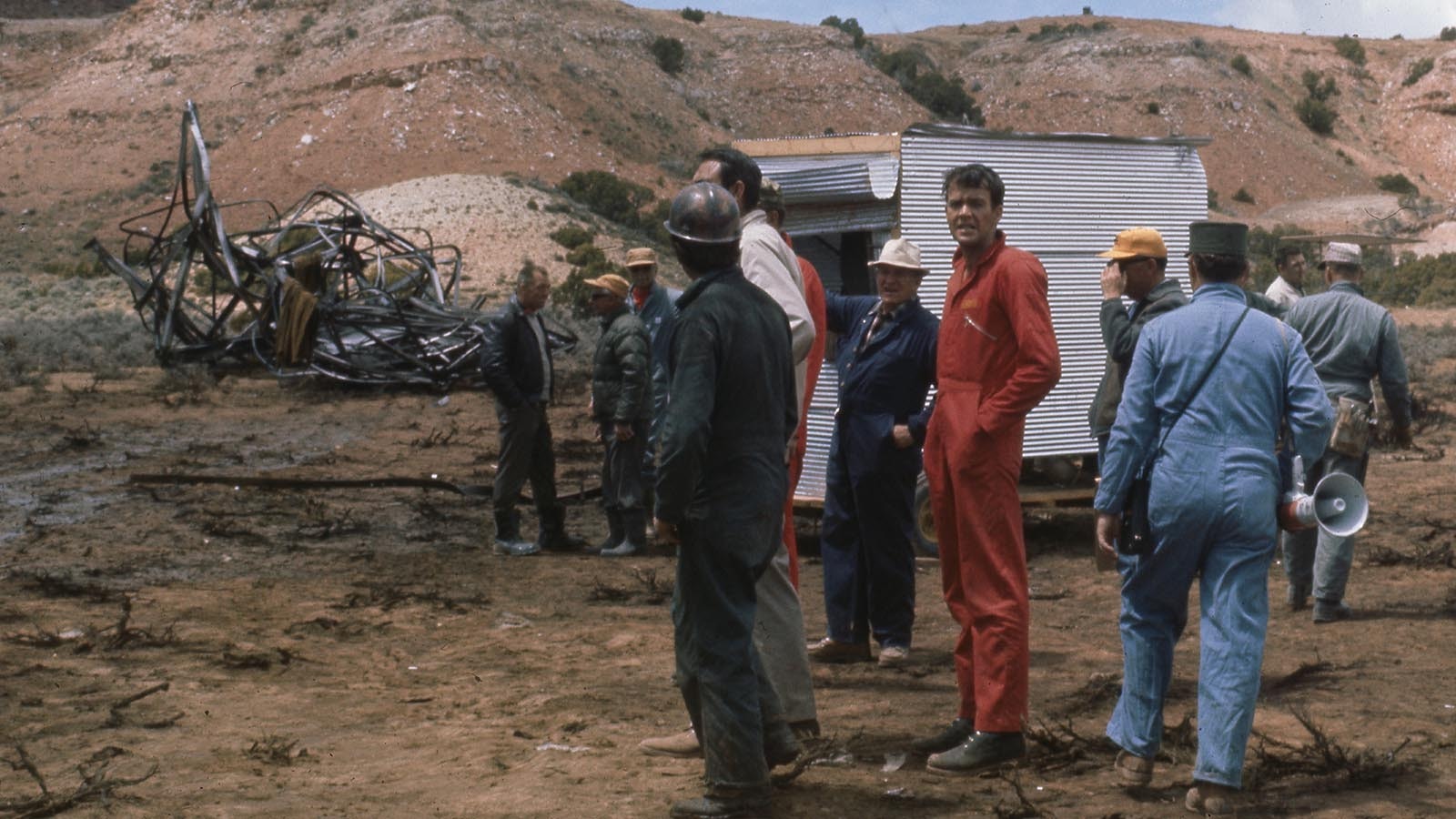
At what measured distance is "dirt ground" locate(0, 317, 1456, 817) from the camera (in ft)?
15.6

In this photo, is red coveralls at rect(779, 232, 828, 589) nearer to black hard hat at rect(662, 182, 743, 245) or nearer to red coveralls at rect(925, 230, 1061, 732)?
red coveralls at rect(925, 230, 1061, 732)

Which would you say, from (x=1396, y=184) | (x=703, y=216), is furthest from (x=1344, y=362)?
(x=1396, y=184)

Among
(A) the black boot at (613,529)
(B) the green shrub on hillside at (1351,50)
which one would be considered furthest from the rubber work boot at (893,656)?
(B) the green shrub on hillside at (1351,50)

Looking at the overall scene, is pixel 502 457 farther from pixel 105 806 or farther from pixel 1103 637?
pixel 105 806

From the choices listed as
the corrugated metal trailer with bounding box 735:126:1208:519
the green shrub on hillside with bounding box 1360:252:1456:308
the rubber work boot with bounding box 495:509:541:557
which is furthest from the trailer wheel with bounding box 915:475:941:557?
the green shrub on hillside with bounding box 1360:252:1456:308

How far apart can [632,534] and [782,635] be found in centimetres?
517

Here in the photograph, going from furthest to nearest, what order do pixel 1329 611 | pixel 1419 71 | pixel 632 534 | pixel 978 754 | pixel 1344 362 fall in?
1. pixel 1419 71
2. pixel 632 534
3. pixel 1329 611
4. pixel 1344 362
5. pixel 978 754

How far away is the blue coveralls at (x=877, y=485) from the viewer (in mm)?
6500

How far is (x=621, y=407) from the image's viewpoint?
9.32 metres

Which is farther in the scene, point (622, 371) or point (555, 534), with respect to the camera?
Answer: point (555, 534)

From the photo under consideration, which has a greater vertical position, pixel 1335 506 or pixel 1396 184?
pixel 1396 184

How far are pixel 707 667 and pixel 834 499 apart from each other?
240cm

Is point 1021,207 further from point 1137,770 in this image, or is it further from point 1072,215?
point 1137,770

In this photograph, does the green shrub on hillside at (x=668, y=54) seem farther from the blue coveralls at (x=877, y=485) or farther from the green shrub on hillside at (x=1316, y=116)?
the blue coveralls at (x=877, y=485)
